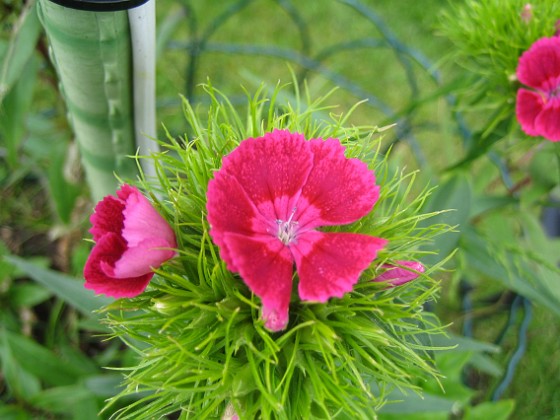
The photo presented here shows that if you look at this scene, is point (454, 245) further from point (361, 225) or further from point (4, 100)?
point (4, 100)

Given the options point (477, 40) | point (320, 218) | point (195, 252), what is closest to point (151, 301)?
point (195, 252)

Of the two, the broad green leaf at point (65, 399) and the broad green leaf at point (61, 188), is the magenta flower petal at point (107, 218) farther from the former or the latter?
the broad green leaf at point (61, 188)

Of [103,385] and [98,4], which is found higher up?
[98,4]

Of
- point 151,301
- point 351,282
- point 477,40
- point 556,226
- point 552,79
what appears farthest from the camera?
point 556,226

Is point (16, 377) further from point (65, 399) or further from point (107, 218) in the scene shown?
point (107, 218)

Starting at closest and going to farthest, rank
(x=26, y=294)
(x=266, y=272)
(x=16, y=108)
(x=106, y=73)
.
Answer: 1. (x=266, y=272)
2. (x=106, y=73)
3. (x=16, y=108)
4. (x=26, y=294)

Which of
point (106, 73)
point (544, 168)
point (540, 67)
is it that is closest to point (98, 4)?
point (106, 73)

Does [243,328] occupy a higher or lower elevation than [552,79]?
lower

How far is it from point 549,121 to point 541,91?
0.16 feet

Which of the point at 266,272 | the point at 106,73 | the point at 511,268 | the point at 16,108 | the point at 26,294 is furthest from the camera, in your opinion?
the point at 26,294

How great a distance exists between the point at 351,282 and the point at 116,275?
210mm

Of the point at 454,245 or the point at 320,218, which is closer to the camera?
the point at 320,218

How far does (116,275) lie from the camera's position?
1.76 feet

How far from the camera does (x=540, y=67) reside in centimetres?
86
